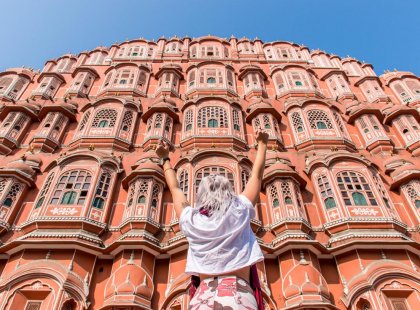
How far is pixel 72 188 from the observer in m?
14.3

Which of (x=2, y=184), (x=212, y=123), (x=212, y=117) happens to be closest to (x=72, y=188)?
(x=2, y=184)

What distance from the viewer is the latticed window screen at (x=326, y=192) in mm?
14227

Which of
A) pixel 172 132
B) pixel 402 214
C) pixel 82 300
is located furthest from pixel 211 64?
pixel 82 300

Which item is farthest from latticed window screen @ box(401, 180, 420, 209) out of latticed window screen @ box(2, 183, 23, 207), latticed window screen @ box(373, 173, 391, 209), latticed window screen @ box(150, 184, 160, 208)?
latticed window screen @ box(2, 183, 23, 207)

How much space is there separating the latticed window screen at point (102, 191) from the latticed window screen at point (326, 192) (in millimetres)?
8703

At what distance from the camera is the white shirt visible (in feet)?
9.90

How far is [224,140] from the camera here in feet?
58.4

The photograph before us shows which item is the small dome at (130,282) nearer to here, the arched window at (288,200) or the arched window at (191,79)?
the arched window at (288,200)

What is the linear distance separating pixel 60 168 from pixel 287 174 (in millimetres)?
9368

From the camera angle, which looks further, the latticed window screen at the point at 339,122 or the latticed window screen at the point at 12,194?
the latticed window screen at the point at 339,122

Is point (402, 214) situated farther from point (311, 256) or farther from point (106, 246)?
point (106, 246)

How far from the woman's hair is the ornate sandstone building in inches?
339

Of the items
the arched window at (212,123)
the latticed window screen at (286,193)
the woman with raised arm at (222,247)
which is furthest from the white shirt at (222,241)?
the arched window at (212,123)

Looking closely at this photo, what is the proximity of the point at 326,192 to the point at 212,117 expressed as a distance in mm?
7514
